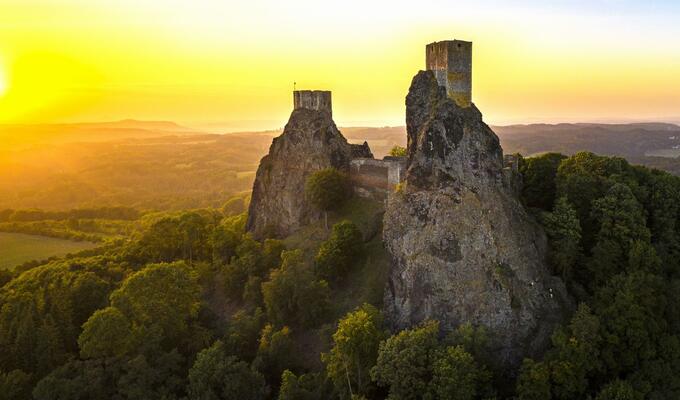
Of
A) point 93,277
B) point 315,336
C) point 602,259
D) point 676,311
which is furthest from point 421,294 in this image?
point 93,277

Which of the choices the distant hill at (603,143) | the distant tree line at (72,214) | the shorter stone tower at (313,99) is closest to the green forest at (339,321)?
the shorter stone tower at (313,99)

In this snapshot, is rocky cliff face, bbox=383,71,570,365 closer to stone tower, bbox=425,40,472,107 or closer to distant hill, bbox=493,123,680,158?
stone tower, bbox=425,40,472,107

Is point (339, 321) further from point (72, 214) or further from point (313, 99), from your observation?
point (72, 214)

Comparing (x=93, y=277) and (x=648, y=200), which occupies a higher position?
(x=648, y=200)

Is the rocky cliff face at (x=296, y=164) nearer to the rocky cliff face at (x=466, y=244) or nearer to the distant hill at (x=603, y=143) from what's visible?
the rocky cliff face at (x=466, y=244)

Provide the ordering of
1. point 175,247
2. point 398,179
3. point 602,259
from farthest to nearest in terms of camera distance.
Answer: point 175,247 < point 398,179 < point 602,259

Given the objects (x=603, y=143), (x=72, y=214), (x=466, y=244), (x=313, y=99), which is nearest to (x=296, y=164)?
(x=313, y=99)

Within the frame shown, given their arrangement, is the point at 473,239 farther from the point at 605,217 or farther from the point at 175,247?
the point at 175,247
